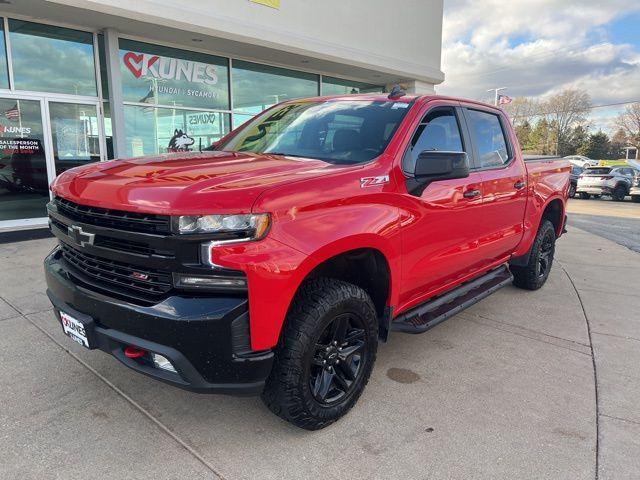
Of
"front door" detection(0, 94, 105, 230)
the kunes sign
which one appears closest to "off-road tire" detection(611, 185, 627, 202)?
the kunes sign

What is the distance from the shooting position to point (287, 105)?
418 centimetres

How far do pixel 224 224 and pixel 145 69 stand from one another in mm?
8808

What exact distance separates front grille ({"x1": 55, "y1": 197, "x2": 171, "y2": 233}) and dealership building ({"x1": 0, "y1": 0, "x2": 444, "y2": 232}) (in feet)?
20.3

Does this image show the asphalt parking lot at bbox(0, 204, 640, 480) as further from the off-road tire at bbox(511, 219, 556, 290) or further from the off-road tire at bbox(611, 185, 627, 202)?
the off-road tire at bbox(611, 185, 627, 202)

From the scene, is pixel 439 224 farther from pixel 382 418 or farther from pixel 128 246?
pixel 128 246

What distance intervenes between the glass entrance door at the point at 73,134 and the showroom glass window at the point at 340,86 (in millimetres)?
6682

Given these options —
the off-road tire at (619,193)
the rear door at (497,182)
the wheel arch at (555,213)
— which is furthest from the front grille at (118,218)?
the off-road tire at (619,193)

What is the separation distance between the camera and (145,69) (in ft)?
31.8

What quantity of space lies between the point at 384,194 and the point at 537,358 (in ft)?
6.58

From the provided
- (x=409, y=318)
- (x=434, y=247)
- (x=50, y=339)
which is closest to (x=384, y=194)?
(x=434, y=247)

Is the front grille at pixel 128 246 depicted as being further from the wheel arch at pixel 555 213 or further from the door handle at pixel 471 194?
the wheel arch at pixel 555 213

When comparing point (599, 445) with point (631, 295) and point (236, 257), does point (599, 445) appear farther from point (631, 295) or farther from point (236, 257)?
point (631, 295)

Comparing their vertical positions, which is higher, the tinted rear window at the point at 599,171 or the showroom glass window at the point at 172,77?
the showroom glass window at the point at 172,77

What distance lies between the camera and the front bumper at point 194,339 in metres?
2.16
